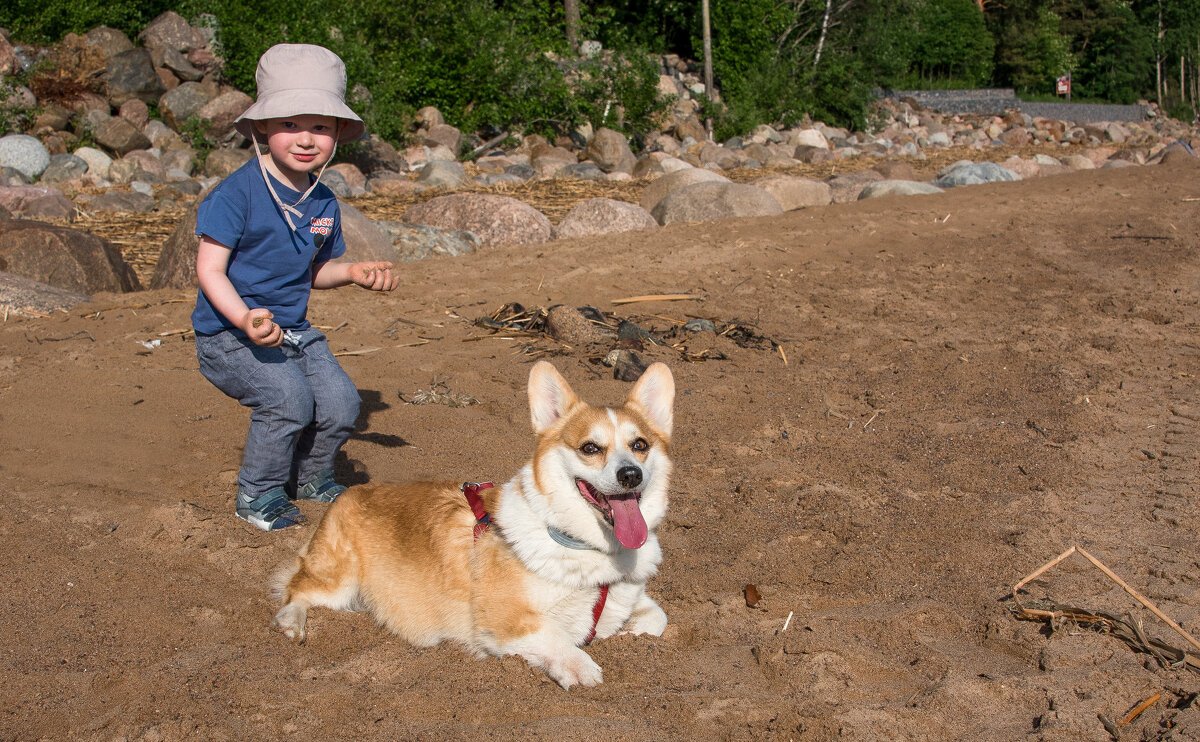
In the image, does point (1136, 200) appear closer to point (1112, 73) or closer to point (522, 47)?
point (522, 47)

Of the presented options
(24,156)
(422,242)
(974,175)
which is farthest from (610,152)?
(24,156)

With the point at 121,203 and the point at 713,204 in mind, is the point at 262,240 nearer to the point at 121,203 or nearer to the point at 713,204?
the point at 713,204

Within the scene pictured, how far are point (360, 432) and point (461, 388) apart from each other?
1034mm

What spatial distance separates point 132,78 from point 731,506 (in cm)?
1883

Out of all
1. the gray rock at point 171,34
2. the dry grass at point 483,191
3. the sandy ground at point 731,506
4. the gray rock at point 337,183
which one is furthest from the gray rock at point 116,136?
the sandy ground at point 731,506

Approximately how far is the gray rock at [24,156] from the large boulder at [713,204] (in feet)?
34.9

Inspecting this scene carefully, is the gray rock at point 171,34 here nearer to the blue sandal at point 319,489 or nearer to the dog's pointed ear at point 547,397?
the blue sandal at point 319,489

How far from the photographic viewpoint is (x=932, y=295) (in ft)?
29.6

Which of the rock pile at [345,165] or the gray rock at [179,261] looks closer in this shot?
the gray rock at [179,261]

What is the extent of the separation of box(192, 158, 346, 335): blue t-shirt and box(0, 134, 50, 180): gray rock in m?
13.4

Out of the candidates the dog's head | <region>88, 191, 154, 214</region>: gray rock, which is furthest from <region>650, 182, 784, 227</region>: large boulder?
the dog's head

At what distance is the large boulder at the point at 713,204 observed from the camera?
41.2 feet

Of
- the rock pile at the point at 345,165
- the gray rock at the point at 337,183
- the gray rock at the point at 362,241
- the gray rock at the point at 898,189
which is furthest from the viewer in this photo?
the gray rock at the point at 337,183

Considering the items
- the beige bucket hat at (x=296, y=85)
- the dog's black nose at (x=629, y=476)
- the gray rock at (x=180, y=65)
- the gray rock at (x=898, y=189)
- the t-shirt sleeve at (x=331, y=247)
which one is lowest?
the gray rock at (x=898, y=189)
